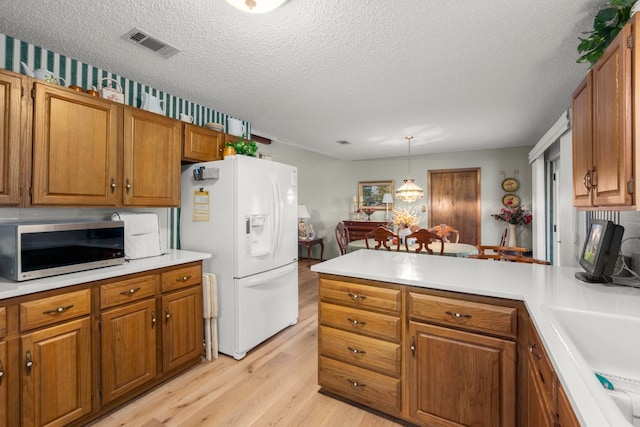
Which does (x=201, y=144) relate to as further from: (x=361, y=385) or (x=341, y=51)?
(x=361, y=385)

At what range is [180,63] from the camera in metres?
2.25

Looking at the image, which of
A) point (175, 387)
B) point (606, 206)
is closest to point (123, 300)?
point (175, 387)

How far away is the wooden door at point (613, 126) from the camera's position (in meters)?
1.09

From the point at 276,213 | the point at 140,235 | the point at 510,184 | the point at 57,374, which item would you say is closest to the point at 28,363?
the point at 57,374

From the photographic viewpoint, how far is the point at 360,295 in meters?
1.80

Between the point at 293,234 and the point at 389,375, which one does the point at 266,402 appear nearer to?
the point at 389,375

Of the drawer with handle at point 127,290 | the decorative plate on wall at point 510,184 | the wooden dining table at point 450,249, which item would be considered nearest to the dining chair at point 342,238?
the wooden dining table at point 450,249

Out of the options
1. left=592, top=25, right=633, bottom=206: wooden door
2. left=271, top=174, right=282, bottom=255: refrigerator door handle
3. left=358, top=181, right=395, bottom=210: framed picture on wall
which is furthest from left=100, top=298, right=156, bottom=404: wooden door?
left=358, top=181, right=395, bottom=210: framed picture on wall

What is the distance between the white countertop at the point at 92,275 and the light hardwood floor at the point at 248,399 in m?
0.89

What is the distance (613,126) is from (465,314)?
1.01 meters

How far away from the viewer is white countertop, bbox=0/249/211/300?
1500mm

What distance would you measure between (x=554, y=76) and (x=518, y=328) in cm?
226

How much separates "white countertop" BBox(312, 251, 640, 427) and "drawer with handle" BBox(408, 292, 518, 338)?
0.07 m

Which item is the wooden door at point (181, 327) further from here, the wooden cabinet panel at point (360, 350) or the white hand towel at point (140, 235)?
the wooden cabinet panel at point (360, 350)
